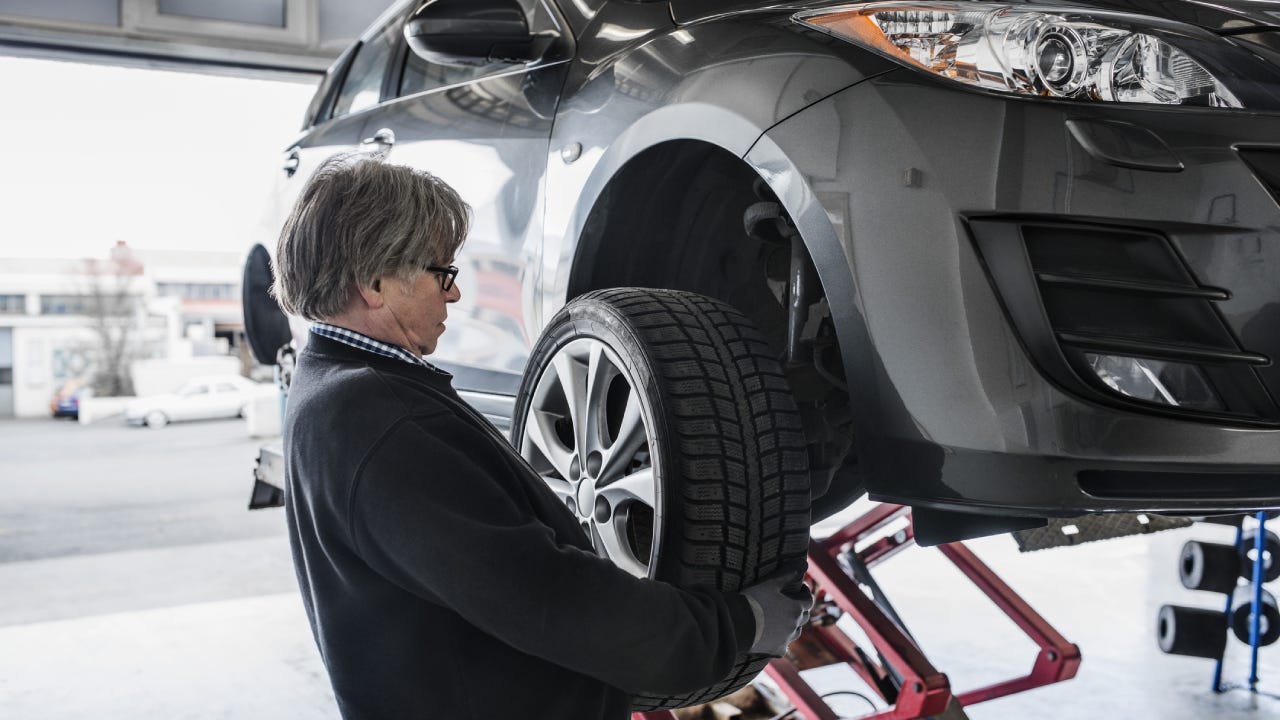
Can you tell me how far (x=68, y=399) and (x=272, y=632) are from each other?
13.4 metres

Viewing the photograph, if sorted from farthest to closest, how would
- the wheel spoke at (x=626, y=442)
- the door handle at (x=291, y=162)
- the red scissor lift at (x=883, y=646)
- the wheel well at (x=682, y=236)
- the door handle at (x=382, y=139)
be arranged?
1. the door handle at (x=291, y=162)
2. the door handle at (x=382, y=139)
3. the red scissor lift at (x=883, y=646)
4. the wheel well at (x=682, y=236)
5. the wheel spoke at (x=626, y=442)

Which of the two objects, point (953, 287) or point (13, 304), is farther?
point (13, 304)

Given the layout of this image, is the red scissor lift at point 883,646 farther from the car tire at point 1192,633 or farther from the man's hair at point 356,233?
the man's hair at point 356,233

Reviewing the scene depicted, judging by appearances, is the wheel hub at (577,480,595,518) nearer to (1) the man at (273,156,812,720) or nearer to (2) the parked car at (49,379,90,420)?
(1) the man at (273,156,812,720)

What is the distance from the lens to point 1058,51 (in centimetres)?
115

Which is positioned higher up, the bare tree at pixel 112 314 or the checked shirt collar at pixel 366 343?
the checked shirt collar at pixel 366 343

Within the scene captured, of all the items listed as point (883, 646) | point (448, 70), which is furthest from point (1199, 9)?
point (448, 70)

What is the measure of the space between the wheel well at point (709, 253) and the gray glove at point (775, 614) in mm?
333

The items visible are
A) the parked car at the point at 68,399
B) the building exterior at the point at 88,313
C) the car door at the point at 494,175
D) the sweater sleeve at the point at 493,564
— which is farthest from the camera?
the parked car at the point at 68,399

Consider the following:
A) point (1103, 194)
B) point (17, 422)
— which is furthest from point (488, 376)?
point (17, 422)

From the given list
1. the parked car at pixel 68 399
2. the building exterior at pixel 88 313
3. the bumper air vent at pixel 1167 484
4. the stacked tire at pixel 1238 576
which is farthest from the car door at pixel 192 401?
the bumper air vent at pixel 1167 484

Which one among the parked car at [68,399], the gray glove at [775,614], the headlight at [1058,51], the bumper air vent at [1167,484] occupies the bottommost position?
the parked car at [68,399]

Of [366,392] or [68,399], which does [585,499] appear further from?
[68,399]

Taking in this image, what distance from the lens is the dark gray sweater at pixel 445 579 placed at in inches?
34.6
